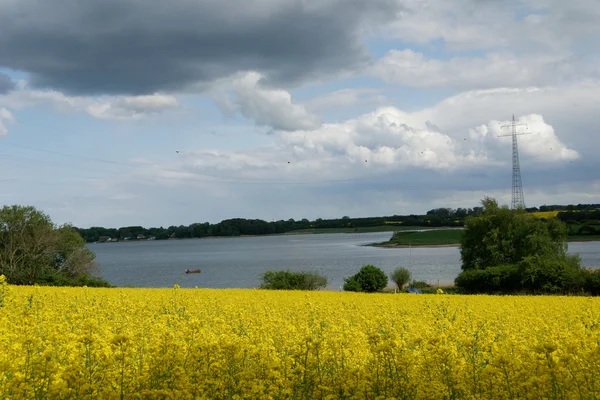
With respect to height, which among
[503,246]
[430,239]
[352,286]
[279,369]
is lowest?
[352,286]

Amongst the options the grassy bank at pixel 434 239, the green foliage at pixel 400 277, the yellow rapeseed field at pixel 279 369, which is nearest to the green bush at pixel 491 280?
the green foliage at pixel 400 277

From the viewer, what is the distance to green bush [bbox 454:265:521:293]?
5075 centimetres

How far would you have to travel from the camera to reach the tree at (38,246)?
54031 mm

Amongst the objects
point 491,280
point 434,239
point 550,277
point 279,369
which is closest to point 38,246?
point 491,280

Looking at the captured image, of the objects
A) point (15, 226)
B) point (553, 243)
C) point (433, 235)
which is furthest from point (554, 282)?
point (433, 235)

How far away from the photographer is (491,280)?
51219mm

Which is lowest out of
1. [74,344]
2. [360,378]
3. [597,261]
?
[597,261]

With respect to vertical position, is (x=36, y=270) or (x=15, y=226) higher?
(x=15, y=226)

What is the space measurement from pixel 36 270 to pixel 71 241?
5.73 metres

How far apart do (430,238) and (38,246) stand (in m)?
114

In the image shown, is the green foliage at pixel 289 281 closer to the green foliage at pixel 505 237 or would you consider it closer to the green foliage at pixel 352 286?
the green foliage at pixel 352 286

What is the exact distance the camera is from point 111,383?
6.65m

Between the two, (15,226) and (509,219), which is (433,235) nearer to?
(509,219)

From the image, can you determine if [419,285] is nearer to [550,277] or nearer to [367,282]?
[367,282]
